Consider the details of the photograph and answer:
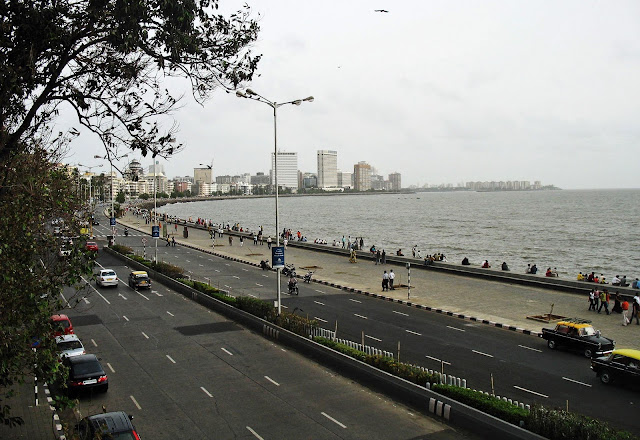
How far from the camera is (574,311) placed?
27609 millimetres

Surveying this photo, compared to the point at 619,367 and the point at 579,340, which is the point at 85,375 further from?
the point at 579,340

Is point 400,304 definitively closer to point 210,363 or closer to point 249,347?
point 249,347

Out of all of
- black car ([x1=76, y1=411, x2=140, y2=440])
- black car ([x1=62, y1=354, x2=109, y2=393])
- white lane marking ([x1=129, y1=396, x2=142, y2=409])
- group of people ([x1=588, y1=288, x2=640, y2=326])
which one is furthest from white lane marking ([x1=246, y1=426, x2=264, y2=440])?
group of people ([x1=588, y1=288, x2=640, y2=326])

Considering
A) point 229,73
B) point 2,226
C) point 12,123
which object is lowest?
point 2,226

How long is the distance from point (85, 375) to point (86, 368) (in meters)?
0.37

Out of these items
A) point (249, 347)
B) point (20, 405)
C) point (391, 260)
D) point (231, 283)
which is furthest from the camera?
point (391, 260)

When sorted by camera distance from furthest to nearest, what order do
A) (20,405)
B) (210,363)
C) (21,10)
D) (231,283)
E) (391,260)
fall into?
(391,260) → (231,283) → (210,363) → (20,405) → (21,10)

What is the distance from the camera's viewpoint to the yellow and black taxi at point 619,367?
16.1 m

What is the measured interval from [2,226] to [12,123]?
2480 millimetres

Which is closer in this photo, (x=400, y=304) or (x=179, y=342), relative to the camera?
(x=179, y=342)

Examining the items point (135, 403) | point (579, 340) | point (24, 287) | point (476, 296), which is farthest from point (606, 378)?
point (24, 287)

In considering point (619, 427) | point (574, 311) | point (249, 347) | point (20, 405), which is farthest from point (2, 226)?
point (574, 311)

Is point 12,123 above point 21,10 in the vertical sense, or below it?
below

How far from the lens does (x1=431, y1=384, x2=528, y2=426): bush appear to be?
516 inches
